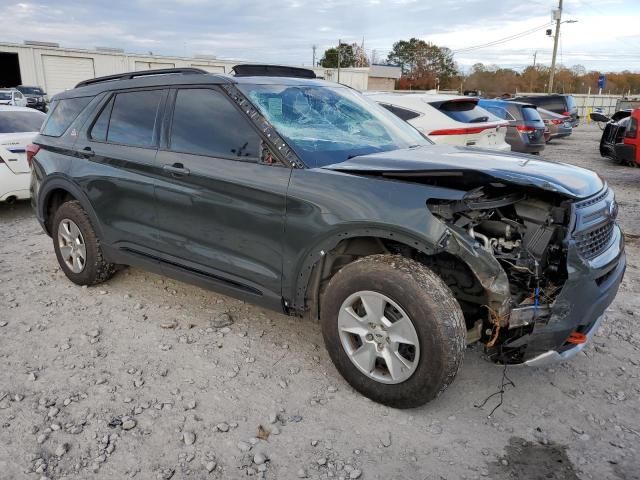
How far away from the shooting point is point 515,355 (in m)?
2.80

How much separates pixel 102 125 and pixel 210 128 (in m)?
1.33

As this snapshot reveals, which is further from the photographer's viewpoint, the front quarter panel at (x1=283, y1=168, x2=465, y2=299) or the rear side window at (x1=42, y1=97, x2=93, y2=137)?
the rear side window at (x1=42, y1=97, x2=93, y2=137)

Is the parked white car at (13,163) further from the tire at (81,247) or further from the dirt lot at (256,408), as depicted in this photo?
the dirt lot at (256,408)

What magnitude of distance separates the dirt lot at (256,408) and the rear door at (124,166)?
710mm

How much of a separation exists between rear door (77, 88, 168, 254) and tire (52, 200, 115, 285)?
225 millimetres

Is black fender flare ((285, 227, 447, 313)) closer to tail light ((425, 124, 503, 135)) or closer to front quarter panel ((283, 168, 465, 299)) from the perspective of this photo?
front quarter panel ((283, 168, 465, 299))

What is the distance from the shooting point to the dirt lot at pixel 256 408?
101 inches

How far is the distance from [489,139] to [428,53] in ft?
266

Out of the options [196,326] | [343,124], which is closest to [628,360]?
[343,124]

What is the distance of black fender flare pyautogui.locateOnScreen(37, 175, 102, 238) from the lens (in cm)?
434

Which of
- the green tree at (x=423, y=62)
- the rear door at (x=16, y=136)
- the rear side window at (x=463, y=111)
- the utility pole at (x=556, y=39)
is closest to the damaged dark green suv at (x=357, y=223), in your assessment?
Answer: the rear side window at (x=463, y=111)

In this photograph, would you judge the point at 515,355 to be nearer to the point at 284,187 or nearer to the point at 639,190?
the point at 284,187

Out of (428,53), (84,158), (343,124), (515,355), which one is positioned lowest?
(515,355)

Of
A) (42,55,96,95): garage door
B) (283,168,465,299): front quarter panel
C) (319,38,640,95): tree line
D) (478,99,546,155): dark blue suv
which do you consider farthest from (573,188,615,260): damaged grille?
(319,38,640,95): tree line
